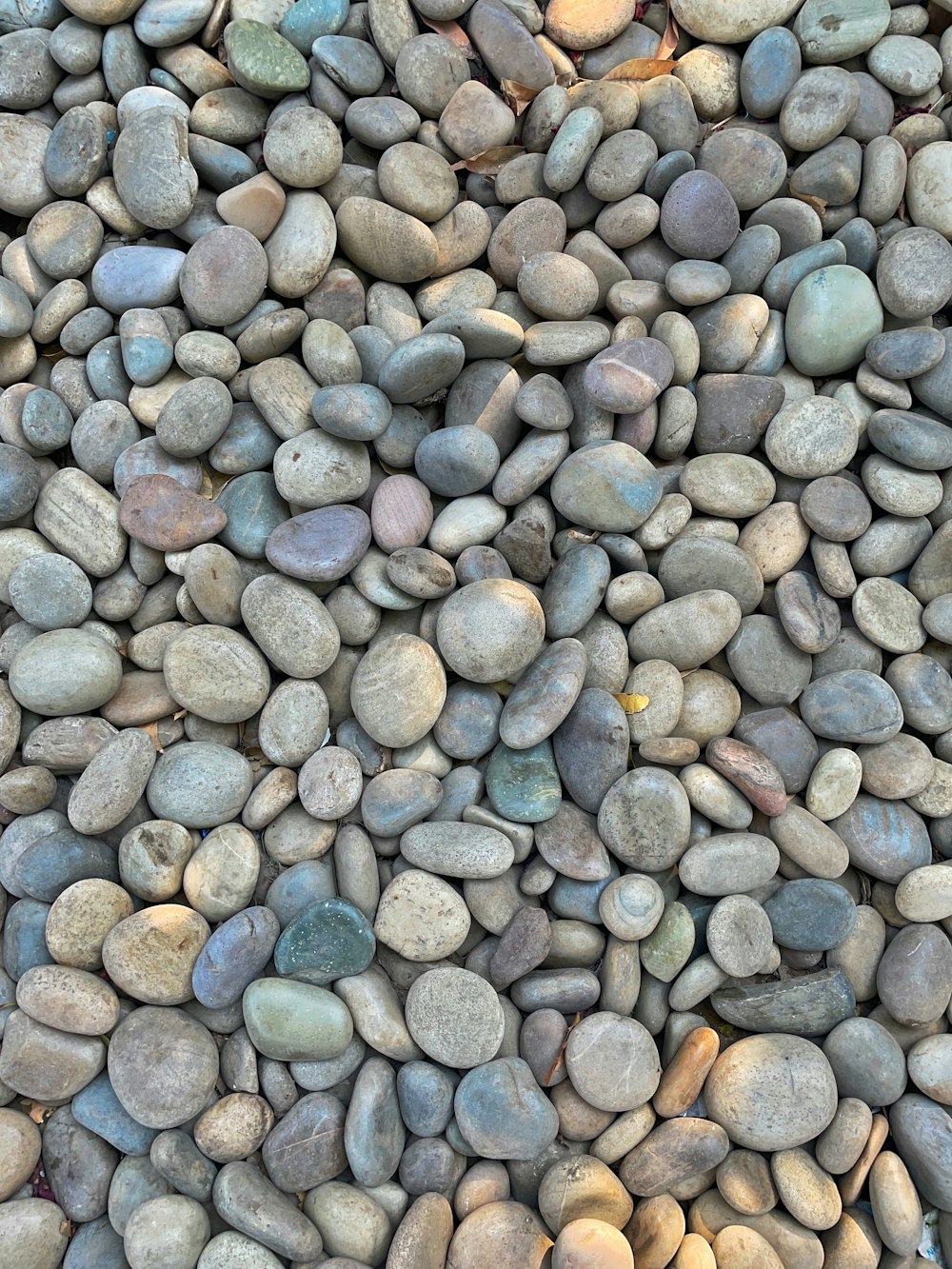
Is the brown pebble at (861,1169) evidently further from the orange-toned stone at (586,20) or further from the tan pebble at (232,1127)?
the orange-toned stone at (586,20)

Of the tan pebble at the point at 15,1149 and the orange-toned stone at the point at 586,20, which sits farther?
the orange-toned stone at the point at 586,20

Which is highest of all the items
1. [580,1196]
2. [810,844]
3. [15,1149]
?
[810,844]

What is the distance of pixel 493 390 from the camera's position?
1.47 metres

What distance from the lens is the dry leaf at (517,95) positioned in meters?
1.56

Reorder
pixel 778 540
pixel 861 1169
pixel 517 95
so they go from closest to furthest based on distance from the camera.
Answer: pixel 861 1169
pixel 778 540
pixel 517 95

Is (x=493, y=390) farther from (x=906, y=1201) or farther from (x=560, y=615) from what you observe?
(x=906, y=1201)

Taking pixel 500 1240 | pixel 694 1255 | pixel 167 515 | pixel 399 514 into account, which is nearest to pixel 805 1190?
pixel 694 1255

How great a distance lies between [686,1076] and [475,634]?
719 mm

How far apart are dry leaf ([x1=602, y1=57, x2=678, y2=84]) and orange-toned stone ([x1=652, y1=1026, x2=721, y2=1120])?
1.67 meters

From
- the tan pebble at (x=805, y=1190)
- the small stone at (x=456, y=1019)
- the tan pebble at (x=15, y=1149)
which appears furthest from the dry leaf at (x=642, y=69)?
the tan pebble at (x=15, y=1149)

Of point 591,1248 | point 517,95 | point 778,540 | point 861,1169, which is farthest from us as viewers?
point 517,95

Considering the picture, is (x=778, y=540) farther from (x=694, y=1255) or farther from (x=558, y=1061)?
(x=694, y=1255)

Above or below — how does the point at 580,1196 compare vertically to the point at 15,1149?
above

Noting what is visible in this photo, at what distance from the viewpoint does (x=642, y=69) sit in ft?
5.16
